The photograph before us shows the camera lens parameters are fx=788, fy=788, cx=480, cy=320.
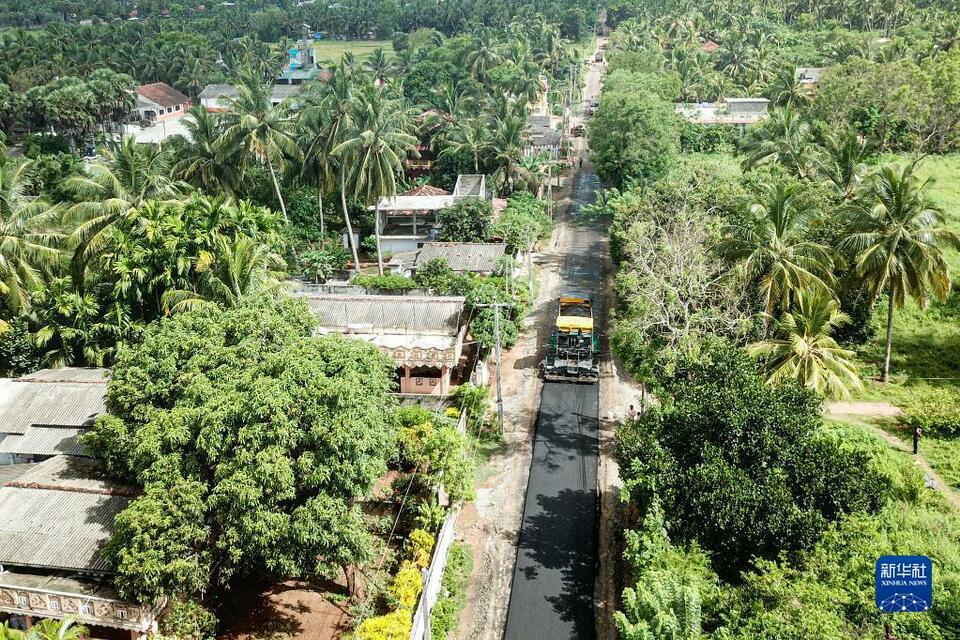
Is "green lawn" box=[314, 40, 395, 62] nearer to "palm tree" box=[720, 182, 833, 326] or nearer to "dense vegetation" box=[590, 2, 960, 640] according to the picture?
"dense vegetation" box=[590, 2, 960, 640]

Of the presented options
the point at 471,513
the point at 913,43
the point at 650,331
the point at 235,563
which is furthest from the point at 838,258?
the point at 913,43

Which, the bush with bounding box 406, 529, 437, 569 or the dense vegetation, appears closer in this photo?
the dense vegetation

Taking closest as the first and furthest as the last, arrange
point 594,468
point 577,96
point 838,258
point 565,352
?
point 594,468 → point 838,258 → point 565,352 → point 577,96

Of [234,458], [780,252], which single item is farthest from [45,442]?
[780,252]

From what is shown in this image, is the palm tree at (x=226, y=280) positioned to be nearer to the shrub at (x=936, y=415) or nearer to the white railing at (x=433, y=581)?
the white railing at (x=433, y=581)

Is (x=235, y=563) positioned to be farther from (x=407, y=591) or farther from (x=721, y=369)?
(x=721, y=369)

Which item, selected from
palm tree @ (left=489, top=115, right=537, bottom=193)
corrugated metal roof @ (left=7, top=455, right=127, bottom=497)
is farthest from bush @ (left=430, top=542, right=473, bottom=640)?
palm tree @ (left=489, top=115, right=537, bottom=193)

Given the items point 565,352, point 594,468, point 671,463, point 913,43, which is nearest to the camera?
A: point 671,463
